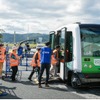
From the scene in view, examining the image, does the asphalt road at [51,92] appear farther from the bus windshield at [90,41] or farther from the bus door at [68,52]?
the bus windshield at [90,41]

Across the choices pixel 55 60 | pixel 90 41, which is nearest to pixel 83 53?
pixel 90 41

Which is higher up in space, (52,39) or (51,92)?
(52,39)

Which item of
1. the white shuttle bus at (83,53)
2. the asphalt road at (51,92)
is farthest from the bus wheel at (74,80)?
the asphalt road at (51,92)

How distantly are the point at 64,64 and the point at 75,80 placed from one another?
3.57ft

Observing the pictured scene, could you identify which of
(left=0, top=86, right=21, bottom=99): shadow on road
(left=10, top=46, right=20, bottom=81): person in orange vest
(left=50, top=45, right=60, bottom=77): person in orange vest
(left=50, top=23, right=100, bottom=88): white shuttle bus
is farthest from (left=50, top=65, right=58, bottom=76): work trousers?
(left=0, top=86, right=21, bottom=99): shadow on road

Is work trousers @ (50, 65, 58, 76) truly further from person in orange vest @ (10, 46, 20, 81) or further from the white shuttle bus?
the white shuttle bus

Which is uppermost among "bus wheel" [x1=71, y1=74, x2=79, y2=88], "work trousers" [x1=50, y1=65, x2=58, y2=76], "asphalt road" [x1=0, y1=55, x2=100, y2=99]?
"work trousers" [x1=50, y1=65, x2=58, y2=76]

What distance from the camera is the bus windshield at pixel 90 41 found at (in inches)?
420

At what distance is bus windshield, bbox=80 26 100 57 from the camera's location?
1067 centimetres

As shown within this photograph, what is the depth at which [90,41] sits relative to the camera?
1080cm

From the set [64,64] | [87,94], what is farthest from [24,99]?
[64,64]

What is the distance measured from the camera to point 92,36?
10898 millimetres

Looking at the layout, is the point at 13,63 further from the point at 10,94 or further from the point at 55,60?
the point at 10,94

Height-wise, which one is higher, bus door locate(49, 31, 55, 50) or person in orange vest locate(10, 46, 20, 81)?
bus door locate(49, 31, 55, 50)
